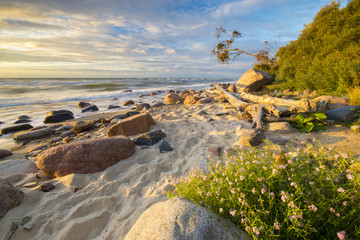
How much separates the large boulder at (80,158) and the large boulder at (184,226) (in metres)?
2.38

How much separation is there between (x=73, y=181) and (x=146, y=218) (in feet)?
7.60

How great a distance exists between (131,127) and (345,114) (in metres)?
6.27

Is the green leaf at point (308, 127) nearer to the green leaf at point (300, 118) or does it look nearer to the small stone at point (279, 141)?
the green leaf at point (300, 118)

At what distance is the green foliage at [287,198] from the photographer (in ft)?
4.61

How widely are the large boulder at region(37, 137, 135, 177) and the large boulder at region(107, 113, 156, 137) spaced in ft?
5.11

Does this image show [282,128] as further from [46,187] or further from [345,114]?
[46,187]

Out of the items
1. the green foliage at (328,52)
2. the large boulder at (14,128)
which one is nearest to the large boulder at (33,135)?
→ the large boulder at (14,128)

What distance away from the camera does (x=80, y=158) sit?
3.70 m

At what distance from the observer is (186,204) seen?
174 centimetres

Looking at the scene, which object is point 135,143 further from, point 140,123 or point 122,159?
point 140,123

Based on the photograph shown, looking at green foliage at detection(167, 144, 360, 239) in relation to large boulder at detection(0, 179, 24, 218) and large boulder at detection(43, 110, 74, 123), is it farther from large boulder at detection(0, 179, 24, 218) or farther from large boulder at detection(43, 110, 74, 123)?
large boulder at detection(43, 110, 74, 123)

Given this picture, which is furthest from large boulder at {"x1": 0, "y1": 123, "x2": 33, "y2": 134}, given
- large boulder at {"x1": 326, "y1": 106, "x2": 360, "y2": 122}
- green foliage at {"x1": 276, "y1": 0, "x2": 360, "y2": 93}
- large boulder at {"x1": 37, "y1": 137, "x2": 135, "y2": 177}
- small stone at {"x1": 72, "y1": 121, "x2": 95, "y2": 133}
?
green foliage at {"x1": 276, "y1": 0, "x2": 360, "y2": 93}

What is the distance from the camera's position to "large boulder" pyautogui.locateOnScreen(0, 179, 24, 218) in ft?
8.50

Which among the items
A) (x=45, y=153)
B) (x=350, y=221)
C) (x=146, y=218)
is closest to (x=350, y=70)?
(x=350, y=221)
